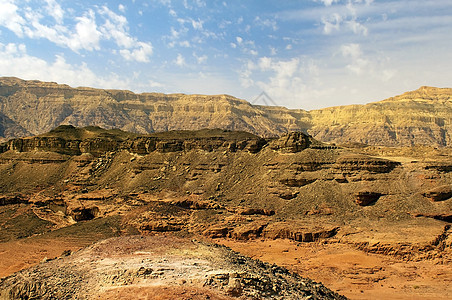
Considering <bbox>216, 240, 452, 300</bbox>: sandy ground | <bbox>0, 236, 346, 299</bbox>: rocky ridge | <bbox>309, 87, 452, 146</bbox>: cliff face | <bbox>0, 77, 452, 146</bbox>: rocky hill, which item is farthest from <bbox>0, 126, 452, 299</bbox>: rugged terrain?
<bbox>0, 77, 452, 146</bbox>: rocky hill

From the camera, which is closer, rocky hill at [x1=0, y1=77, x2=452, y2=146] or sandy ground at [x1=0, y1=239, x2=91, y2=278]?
sandy ground at [x1=0, y1=239, x2=91, y2=278]

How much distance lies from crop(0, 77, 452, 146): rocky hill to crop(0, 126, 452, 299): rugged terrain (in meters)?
80.3

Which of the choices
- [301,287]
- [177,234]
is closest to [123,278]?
[301,287]

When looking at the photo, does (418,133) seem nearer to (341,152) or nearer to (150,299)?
(341,152)

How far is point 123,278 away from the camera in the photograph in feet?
48.5

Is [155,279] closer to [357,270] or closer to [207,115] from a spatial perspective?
[357,270]

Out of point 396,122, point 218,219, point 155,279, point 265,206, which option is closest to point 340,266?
point 265,206

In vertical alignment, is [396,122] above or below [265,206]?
above

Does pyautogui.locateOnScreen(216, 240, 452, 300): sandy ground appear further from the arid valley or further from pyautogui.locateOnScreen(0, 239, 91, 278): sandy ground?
pyautogui.locateOnScreen(0, 239, 91, 278): sandy ground

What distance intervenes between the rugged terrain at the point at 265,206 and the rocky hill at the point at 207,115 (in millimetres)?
80347

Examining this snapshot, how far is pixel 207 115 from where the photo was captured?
14050 centimetres

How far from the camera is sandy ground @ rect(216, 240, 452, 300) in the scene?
2064 centimetres

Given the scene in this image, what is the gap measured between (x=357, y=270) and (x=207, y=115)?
4731 inches

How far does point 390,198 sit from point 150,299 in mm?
25137
